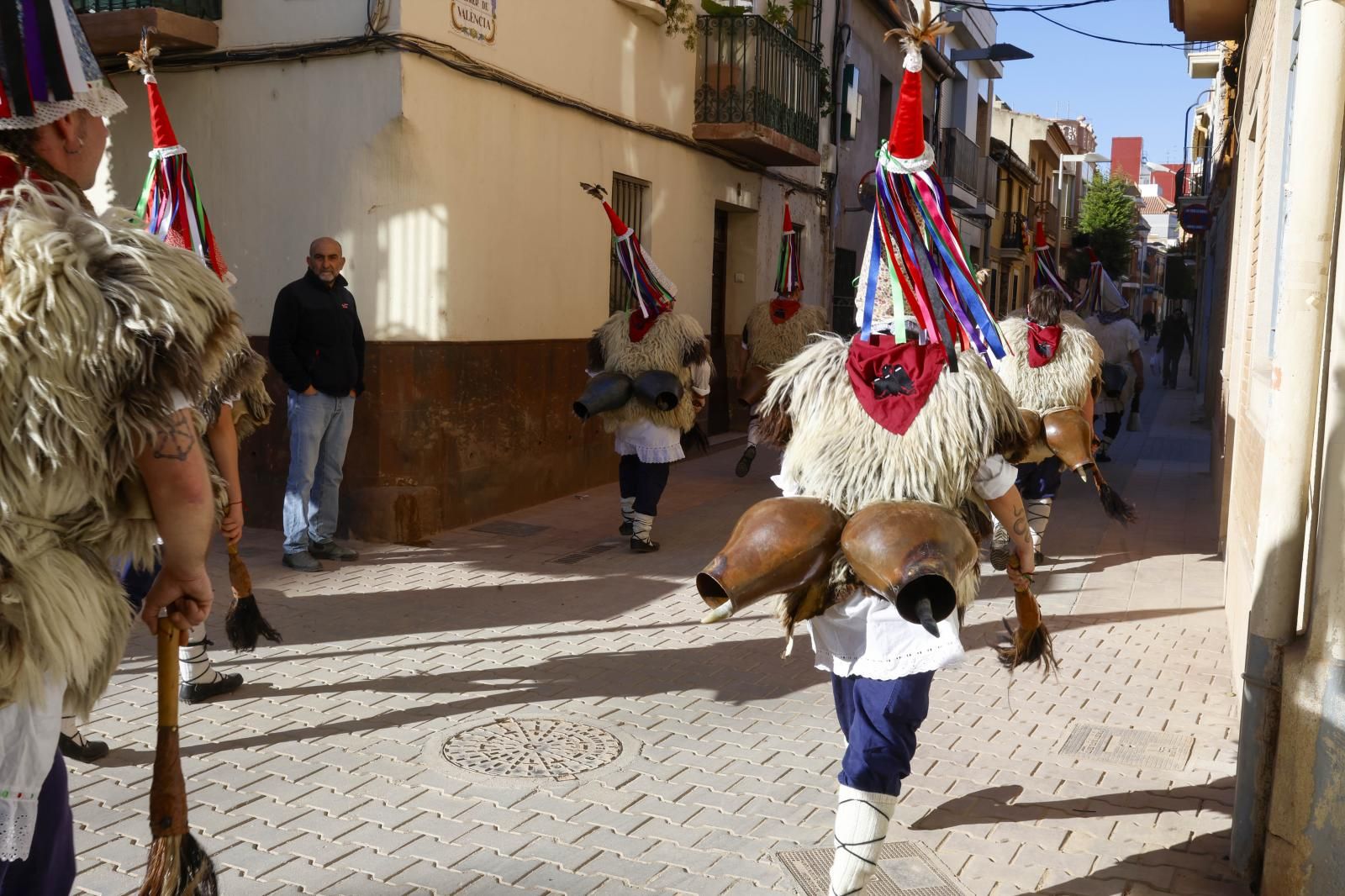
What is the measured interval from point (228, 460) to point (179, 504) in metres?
2.27

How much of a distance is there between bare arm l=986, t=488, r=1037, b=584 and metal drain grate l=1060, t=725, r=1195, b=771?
53.9 inches

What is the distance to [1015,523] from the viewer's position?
132 inches

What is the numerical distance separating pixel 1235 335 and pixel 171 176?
6851 millimetres

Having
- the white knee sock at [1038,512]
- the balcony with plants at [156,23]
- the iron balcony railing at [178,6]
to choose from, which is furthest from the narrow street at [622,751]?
the iron balcony railing at [178,6]

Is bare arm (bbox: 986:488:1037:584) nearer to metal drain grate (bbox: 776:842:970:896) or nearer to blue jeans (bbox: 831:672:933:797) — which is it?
blue jeans (bbox: 831:672:933:797)

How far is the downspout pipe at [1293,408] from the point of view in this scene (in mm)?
3195

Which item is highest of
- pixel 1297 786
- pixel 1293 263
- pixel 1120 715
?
pixel 1293 263

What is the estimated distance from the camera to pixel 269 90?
830cm

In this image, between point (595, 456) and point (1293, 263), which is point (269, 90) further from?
point (1293, 263)

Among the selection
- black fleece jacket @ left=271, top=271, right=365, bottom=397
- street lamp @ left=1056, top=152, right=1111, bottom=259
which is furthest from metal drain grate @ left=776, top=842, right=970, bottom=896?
street lamp @ left=1056, top=152, right=1111, bottom=259

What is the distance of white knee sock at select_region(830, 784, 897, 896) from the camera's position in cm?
302

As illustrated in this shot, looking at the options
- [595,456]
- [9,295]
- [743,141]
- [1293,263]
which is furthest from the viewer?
[743,141]

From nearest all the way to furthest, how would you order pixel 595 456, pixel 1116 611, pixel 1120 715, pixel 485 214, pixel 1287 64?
pixel 1120 715
pixel 1287 64
pixel 1116 611
pixel 485 214
pixel 595 456

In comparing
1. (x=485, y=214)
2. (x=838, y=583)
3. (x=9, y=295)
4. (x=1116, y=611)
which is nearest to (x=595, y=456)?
(x=485, y=214)
